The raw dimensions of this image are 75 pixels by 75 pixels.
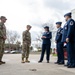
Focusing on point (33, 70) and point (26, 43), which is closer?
point (33, 70)

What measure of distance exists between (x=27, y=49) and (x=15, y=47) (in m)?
86.7

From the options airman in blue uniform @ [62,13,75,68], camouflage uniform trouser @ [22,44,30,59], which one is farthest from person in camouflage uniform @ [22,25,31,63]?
airman in blue uniform @ [62,13,75,68]

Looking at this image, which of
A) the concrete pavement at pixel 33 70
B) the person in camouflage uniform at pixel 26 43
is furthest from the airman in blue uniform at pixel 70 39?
the person in camouflage uniform at pixel 26 43

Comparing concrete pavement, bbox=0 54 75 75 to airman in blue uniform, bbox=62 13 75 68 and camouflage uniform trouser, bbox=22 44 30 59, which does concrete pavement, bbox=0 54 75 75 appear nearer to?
airman in blue uniform, bbox=62 13 75 68

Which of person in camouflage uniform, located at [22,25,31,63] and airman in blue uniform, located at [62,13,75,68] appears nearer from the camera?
airman in blue uniform, located at [62,13,75,68]

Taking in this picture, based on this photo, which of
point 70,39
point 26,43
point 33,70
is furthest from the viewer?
point 26,43

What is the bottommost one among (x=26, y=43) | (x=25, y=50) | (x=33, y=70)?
(x=33, y=70)

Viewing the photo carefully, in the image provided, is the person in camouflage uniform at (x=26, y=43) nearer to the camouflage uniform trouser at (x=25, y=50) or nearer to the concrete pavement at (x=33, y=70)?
the camouflage uniform trouser at (x=25, y=50)

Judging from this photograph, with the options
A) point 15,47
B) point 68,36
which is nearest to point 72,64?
point 68,36

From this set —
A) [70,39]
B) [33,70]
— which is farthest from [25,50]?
[33,70]

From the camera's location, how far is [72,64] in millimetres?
6820

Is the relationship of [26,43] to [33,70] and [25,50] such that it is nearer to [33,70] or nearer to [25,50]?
[25,50]

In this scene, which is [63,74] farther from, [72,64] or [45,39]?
[45,39]

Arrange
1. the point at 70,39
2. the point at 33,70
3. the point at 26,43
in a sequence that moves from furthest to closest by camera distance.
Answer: the point at 26,43, the point at 70,39, the point at 33,70
